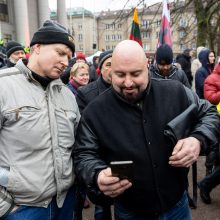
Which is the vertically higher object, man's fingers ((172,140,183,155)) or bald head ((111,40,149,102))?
bald head ((111,40,149,102))

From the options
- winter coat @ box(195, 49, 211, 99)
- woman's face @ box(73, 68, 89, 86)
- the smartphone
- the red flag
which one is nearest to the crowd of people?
the smartphone

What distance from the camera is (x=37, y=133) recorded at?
73.0 inches

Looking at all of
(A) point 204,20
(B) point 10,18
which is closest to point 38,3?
(B) point 10,18

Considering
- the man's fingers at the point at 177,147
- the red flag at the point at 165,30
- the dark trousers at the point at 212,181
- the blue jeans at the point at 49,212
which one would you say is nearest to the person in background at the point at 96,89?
the blue jeans at the point at 49,212

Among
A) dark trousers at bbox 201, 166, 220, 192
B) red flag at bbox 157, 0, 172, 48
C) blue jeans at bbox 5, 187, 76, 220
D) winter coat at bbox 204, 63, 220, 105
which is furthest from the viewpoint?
red flag at bbox 157, 0, 172, 48

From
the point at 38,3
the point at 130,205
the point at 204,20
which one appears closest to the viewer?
the point at 130,205

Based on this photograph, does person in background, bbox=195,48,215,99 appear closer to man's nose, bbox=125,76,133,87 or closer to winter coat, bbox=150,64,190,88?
winter coat, bbox=150,64,190,88

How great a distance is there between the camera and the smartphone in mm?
1461

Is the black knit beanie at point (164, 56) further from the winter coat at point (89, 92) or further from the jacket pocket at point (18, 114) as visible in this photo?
the jacket pocket at point (18, 114)

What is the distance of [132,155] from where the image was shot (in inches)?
71.4

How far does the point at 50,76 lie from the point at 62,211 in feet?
2.95

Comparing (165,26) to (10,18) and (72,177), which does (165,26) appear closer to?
(72,177)

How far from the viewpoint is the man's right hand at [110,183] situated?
1542mm

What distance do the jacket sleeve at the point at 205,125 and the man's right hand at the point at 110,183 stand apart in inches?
21.0
